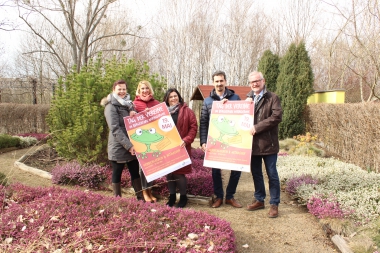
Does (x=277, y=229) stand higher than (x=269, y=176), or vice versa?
(x=269, y=176)

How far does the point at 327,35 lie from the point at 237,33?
7960 mm

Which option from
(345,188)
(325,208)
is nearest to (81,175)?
(325,208)

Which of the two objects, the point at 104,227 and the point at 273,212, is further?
the point at 273,212

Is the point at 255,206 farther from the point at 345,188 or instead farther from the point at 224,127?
the point at 345,188

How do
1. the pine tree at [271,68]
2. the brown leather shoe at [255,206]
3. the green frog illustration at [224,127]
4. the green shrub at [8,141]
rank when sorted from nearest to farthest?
1. the green frog illustration at [224,127]
2. the brown leather shoe at [255,206]
3. the green shrub at [8,141]
4. the pine tree at [271,68]

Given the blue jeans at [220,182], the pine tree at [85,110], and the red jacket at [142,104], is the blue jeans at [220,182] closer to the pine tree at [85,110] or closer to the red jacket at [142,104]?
the red jacket at [142,104]

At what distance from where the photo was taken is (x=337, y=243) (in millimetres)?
3553

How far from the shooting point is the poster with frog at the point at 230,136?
421cm

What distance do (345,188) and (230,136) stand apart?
2430 mm

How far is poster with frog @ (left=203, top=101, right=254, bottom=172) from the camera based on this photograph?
421 cm

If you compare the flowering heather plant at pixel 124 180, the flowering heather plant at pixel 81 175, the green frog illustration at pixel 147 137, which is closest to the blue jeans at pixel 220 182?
the green frog illustration at pixel 147 137

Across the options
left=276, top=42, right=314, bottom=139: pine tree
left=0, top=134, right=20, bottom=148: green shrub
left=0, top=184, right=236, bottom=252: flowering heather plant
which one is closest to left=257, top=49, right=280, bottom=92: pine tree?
left=276, top=42, right=314, bottom=139: pine tree

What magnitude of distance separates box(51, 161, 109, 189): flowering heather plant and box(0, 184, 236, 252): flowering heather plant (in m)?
2.14

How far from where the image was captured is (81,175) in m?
5.94
